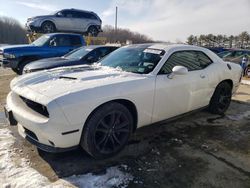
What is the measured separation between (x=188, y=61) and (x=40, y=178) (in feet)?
9.50

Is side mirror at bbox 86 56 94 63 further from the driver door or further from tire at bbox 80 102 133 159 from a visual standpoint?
tire at bbox 80 102 133 159

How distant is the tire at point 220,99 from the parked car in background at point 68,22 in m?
11.1

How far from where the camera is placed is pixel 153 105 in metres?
3.34

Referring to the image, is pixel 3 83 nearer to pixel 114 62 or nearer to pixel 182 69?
pixel 114 62

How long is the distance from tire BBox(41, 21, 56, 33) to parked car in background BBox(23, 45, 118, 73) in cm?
655

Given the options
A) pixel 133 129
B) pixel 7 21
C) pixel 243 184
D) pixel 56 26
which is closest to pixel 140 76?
pixel 133 129

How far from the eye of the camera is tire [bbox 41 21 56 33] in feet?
43.2

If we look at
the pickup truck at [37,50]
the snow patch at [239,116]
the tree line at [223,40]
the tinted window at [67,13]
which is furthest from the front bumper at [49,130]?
the tree line at [223,40]

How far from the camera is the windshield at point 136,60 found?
11.6 feet

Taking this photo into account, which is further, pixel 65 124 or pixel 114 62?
pixel 114 62

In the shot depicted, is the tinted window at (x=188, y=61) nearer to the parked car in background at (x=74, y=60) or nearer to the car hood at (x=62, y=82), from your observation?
the car hood at (x=62, y=82)

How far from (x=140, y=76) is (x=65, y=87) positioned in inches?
42.2

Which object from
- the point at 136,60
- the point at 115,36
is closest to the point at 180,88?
the point at 136,60

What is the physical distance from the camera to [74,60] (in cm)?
691
